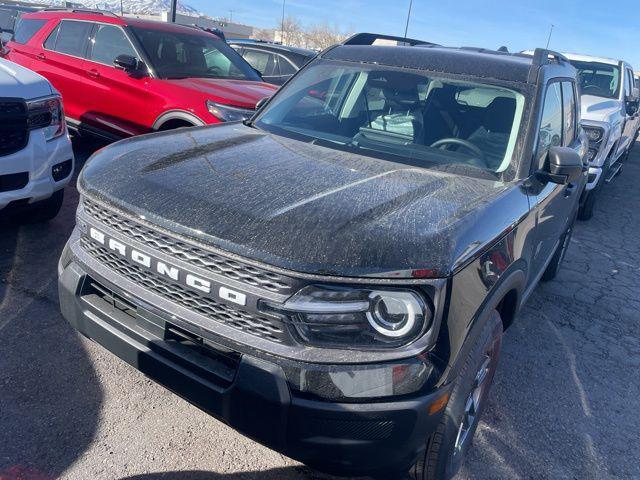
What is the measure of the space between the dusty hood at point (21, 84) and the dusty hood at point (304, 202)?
1.53 m

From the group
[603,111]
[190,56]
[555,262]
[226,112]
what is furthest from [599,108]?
[190,56]

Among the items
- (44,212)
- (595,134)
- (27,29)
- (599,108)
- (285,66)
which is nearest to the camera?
(44,212)

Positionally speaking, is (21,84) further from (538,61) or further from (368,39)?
(538,61)

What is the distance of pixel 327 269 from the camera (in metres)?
1.76

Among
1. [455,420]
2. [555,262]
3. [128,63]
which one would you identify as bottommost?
[555,262]

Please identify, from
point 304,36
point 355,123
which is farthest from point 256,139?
point 304,36

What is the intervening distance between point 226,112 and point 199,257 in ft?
12.8

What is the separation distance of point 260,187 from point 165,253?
47cm

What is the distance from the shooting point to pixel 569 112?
393 cm

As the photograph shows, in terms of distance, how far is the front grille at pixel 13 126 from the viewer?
3595 millimetres

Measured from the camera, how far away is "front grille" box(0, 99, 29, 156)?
3.59 m

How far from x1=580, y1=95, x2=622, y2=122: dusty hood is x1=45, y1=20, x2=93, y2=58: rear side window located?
20.2 feet

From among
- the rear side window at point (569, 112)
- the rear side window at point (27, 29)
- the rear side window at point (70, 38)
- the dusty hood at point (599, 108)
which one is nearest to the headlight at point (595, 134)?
the dusty hood at point (599, 108)

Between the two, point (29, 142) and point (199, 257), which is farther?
point (29, 142)
